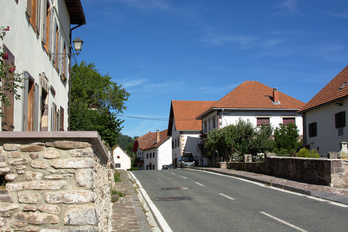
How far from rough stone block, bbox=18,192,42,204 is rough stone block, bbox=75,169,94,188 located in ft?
1.86

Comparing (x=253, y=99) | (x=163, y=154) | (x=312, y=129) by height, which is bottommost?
(x=163, y=154)

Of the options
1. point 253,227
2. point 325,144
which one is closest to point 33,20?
point 253,227

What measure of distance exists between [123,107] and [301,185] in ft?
118

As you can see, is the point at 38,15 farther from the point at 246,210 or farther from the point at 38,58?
the point at 246,210

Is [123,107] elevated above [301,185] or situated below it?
above

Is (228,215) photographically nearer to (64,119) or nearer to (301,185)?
(301,185)

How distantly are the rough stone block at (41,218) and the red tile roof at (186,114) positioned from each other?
4989 cm

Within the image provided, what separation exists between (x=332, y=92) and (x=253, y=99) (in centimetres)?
1493

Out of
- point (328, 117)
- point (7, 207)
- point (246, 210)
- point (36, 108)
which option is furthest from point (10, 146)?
point (328, 117)

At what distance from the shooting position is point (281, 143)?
38000 millimetres

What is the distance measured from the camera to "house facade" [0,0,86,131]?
8945mm

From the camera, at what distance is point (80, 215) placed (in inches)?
208

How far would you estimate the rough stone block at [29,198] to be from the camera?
527cm

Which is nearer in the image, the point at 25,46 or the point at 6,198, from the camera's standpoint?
the point at 6,198
